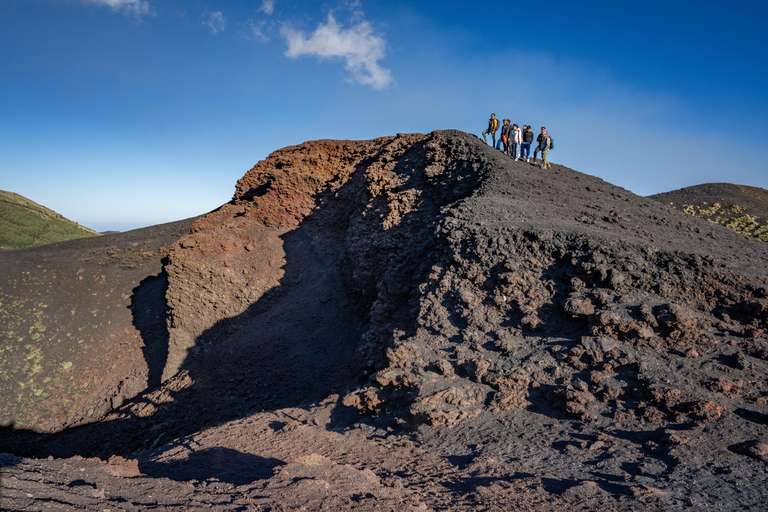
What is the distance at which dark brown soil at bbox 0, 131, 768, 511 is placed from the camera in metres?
3.43

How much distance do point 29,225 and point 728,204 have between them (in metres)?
55.7

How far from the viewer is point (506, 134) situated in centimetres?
1248

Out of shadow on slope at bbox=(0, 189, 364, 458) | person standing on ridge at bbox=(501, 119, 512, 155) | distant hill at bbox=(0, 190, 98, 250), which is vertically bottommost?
shadow on slope at bbox=(0, 189, 364, 458)

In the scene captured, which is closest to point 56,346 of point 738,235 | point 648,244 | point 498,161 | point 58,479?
point 58,479

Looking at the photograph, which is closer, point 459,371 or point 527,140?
point 459,371

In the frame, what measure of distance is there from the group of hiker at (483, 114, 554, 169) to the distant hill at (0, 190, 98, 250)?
1424 inches

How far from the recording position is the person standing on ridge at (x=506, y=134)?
1236 cm

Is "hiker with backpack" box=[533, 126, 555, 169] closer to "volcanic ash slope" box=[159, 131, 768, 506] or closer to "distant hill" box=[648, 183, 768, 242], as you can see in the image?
"volcanic ash slope" box=[159, 131, 768, 506]

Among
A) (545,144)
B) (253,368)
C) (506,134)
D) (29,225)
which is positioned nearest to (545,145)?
(545,144)

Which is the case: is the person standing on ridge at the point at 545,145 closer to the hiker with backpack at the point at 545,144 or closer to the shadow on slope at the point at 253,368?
the hiker with backpack at the point at 545,144

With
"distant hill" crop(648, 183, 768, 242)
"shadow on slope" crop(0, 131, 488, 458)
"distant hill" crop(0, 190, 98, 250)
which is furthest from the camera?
"distant hill" crop(0, 190, 98, 250)

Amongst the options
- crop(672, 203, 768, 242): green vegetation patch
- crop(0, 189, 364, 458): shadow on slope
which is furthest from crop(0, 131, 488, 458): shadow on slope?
crop(672, 203, 768, 242): green vegetation patch

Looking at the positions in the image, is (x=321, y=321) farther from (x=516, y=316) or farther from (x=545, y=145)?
(x=545, y=145)

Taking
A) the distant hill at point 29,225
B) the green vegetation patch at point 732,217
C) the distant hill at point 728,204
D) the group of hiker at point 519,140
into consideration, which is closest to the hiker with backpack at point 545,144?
the group of hiker at point 519,140
